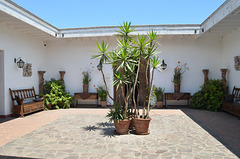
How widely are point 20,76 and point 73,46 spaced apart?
294 centimetres

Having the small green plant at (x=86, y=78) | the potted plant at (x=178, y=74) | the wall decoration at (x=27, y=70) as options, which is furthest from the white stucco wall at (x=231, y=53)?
the wall decoration at (x=27, y=70)

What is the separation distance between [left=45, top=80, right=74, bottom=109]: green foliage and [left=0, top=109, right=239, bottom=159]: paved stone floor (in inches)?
101

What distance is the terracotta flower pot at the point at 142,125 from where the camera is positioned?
4.46m

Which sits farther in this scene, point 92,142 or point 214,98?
point 214,98

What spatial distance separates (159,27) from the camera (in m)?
7.98

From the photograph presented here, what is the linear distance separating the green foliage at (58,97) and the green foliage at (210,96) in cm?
562

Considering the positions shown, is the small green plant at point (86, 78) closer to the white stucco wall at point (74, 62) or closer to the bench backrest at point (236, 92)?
the white stucco wall at point (74, 62)

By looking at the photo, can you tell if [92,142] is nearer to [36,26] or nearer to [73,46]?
[36,26]

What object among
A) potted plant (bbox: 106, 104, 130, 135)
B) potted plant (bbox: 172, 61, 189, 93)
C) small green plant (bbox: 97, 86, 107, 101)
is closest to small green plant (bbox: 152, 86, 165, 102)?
potted plant (bbox: 172, 61, 189, 93)

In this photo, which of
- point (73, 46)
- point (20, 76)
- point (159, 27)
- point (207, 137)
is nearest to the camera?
point (207, 137)

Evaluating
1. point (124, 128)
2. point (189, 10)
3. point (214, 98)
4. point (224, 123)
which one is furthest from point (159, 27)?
point (124, 128)

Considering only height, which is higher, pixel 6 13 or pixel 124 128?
pixel 6 13

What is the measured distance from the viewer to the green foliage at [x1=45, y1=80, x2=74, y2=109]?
27.2ft

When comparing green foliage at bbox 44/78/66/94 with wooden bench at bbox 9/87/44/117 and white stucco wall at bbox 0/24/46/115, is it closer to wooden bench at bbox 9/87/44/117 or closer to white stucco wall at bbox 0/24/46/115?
white stucco wall at bbox 0/24/46/115
